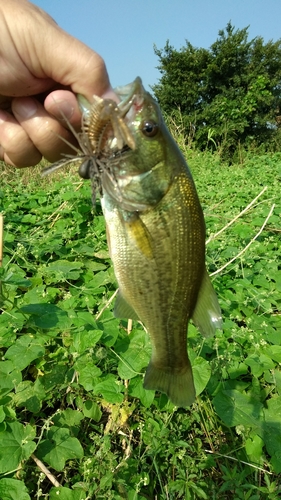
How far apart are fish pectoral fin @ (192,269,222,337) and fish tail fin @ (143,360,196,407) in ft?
0.73

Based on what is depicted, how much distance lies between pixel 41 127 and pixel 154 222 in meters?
0.90

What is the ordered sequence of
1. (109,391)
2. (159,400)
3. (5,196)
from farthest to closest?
(5,196), (159,400), (109,391)

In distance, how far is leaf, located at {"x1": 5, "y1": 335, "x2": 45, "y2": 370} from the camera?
2.23 metres

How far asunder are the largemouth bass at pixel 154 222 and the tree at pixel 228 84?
82.4 feet

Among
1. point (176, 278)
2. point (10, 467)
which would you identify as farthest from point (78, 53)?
point (10, 467)

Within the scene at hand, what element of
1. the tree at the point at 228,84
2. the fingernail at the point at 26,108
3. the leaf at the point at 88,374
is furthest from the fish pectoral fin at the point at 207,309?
the tree at the point at 228,84

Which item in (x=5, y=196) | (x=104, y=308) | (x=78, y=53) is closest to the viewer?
(x=78, y=53)

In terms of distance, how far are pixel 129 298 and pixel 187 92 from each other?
28.4 meters

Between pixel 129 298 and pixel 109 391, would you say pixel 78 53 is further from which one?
pixel 109 391

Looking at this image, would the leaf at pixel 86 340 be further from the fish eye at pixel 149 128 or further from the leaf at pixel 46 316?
the fish eye at pixel 149 128

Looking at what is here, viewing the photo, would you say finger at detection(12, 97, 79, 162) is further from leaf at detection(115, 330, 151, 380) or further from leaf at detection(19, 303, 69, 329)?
leaf at detection(115, 330, 151, 380)

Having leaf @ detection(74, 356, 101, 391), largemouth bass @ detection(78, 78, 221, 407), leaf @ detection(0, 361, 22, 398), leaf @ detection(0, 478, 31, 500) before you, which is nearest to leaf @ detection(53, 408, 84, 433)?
leaf @ detection(74, 356, 101, 391)

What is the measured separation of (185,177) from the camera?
1.63 metres

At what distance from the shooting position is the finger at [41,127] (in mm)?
2053
